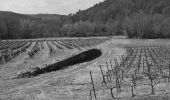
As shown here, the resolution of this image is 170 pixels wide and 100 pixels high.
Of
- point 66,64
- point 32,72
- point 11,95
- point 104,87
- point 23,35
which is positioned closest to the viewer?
point 11,95

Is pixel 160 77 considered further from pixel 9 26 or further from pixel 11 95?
pixel 9 26

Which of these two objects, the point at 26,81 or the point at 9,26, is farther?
the point at 9,26

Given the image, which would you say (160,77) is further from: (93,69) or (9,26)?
(9,26)

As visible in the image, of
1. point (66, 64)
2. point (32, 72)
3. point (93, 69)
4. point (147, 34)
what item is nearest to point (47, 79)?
point (32, 72)

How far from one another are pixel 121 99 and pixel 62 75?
45.4 ft

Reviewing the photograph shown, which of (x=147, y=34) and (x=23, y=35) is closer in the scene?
(x=147, y=34)

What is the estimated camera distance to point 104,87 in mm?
24797

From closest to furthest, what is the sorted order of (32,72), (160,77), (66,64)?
1. (160,77)
2. (32,72)
3. (66,64)

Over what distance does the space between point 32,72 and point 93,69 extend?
23.2 feet

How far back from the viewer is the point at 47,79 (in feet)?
96.9

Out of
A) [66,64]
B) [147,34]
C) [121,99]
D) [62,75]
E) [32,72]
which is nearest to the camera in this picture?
[121,99]

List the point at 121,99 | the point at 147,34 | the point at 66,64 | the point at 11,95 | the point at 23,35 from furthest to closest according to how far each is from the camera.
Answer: the point at 23,35 < the point at 147,34 < the point at 66,64 < the point at 11,95 < the point at 121,99

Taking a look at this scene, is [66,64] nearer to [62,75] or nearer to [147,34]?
[62,75]

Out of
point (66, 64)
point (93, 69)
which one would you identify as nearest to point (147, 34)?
A: point (66, 64)
